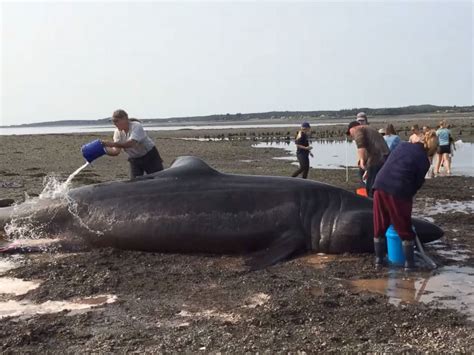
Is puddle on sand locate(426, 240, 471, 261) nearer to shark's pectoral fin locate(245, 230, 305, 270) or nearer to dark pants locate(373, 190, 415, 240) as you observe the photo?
dark pants locate(373, 190, 415, 240)

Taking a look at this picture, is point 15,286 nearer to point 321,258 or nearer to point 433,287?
point 321,258

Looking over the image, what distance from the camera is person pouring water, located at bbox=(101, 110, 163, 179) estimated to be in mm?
10047

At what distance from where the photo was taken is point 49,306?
253 inches

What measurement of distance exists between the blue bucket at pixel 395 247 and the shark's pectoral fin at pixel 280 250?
4.27ft

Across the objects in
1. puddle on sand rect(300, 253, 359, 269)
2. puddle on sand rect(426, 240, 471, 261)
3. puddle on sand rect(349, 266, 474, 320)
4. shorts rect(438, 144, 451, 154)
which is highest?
shorts rect(438, 144, 451, 154)

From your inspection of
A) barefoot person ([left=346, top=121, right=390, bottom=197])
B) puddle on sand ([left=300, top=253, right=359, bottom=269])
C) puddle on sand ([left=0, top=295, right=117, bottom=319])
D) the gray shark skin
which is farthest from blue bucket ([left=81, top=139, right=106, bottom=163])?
barefoot person ([left=346, top=121, right=390, bottom=197])

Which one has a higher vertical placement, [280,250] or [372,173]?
[372,173]

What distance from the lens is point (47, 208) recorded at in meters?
9.66

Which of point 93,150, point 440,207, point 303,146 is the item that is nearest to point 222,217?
point 93,150

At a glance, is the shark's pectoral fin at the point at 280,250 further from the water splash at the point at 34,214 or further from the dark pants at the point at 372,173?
the water splash at the point at 34,214

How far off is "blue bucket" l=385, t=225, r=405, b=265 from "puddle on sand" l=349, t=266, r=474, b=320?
19.7 inches

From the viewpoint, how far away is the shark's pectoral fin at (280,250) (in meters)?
8.06

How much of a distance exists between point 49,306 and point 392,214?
4412mm

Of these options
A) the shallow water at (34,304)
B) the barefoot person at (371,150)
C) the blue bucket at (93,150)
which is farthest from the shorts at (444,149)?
the shallow water at (34,304)
